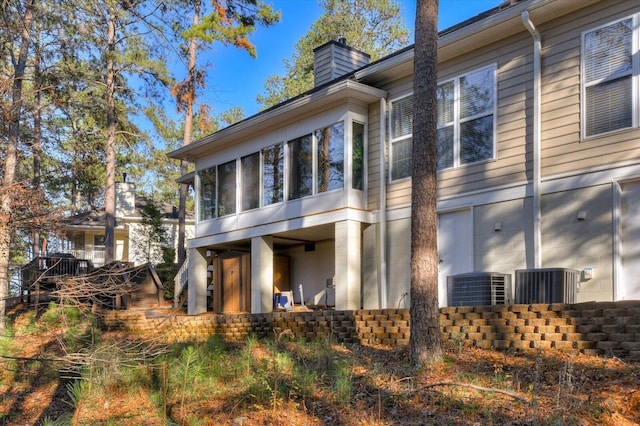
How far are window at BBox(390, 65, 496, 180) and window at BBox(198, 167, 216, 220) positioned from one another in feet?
20.5

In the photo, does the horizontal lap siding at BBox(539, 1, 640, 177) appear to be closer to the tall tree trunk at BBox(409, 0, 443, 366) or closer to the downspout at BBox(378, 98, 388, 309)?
the tall tree trunk at BBox(409, 0, 443, 366)

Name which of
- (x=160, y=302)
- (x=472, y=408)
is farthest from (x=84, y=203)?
(x=472, y=408)

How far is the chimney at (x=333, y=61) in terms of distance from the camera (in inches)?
620

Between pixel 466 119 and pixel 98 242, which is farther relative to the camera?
pixel 98 242

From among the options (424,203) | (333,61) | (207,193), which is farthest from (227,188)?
(424,203)

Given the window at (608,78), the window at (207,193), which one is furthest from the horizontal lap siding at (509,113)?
the window at (207,193)

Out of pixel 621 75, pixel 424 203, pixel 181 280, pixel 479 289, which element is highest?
pixel 621 75

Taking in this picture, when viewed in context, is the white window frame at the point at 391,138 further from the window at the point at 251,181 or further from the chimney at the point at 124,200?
the chimney at the point at 124,200

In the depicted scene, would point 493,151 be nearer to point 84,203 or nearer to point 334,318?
point 334,318

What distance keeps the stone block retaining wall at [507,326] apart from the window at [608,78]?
9.94 ft

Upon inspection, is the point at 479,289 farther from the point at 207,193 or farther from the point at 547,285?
the point at 207,193

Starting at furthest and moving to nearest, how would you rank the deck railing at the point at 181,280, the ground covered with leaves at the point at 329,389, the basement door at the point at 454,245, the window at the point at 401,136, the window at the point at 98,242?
the window at the point at 98,242
the deck railing at the point at 181,280
the window at the point at 401,136
the basement door at the point at 454,245
the ground covered with leaves at the point at 329,389

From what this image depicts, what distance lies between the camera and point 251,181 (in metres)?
14.4

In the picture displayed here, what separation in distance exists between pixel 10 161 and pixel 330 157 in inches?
246
